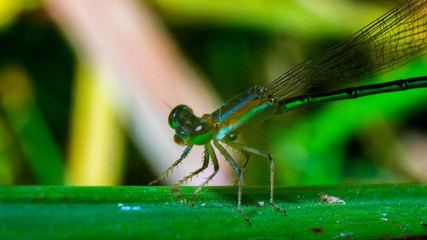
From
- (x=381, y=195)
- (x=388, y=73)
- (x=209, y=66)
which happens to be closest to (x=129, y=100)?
(x=209, y=66)

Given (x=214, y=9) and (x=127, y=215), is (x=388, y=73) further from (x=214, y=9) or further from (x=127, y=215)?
(x=127, y=215)

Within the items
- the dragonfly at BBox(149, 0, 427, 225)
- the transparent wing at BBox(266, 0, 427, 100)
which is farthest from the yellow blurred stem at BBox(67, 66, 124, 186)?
the transparent wing at BBox(266, 0, 427, 100)

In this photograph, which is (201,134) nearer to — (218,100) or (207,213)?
(207,213)

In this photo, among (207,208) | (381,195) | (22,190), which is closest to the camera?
(22,190)

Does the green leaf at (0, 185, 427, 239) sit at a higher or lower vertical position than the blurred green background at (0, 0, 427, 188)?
lower

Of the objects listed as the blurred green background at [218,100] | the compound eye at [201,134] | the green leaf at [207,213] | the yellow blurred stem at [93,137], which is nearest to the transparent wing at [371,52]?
the blurred green background at [218,100]

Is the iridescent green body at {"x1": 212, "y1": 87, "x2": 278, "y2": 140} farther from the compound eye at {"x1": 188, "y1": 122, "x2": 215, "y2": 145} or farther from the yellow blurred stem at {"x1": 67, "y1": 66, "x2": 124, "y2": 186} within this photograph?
the yellow blurred stem at {"x1": 67, "y1": 66, "x2": 124, "y2": 186}

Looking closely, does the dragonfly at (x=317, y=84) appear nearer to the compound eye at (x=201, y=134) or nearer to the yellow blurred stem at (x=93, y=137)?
→ the compound eye at (x=201, y=134)
